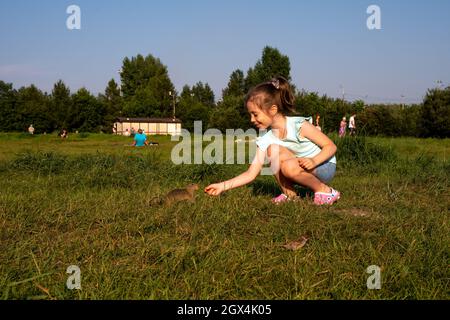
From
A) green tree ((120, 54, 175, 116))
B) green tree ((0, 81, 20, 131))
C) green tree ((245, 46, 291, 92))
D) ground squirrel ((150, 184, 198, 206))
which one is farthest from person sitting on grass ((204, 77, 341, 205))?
green tree ((120, 54, 175, 116))

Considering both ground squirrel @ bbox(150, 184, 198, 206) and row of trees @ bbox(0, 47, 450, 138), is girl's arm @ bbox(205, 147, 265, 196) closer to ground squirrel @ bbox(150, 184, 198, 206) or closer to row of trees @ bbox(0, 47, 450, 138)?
ground squirrel @ bbox(150, 184, 198, 206)

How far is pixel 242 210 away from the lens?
9.41 feet

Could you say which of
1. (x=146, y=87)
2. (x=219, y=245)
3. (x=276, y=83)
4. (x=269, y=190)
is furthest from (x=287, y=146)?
(x=146, y=87)

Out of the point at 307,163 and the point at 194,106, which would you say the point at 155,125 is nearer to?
the point at 194,106

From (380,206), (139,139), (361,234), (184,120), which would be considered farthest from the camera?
(184,120)

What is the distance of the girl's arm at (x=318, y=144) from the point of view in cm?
335

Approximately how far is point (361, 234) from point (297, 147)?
146 centimetres

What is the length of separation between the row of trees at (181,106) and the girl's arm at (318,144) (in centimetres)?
1625

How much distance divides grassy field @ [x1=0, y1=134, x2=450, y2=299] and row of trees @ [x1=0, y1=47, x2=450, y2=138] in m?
16.8

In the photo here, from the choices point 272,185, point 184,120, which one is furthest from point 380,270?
point 184,120

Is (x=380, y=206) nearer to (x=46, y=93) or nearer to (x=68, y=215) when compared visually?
(x=68, y=215)

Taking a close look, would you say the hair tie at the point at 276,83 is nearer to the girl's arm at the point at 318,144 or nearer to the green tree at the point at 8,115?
the girl's arm at the point at 318,144

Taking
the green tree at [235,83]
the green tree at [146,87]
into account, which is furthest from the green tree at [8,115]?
the green tree at [235,83]
